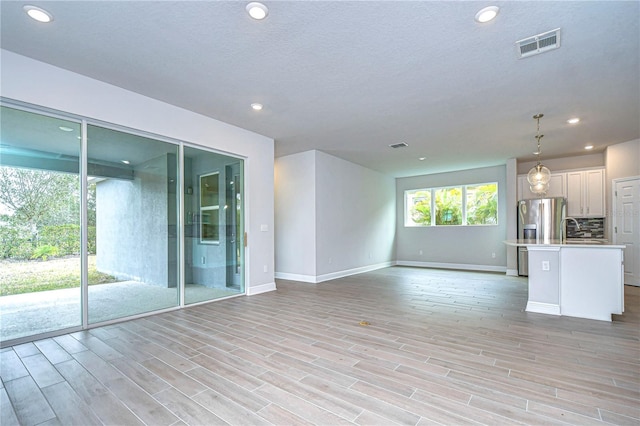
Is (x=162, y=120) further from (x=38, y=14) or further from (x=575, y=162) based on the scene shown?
(x=575, y=162)

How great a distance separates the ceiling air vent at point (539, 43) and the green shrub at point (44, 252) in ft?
16.6

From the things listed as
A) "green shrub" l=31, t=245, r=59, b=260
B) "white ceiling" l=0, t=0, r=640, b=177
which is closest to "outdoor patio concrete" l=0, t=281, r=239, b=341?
"green shrub" l=31, t=245, r=59, b=260

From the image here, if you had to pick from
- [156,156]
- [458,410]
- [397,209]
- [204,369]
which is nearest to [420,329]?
[458,410]

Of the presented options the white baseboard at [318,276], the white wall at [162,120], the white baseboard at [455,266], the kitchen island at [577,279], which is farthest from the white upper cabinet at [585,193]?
the white wall at [162,120]

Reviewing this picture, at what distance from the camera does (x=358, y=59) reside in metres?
2.96

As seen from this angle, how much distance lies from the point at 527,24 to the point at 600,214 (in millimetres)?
6144

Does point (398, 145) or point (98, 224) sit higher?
point (398, 145)

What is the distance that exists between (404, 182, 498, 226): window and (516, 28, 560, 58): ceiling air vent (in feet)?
19.4

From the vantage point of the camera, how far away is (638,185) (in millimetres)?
5668

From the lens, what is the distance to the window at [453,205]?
8.16 metres

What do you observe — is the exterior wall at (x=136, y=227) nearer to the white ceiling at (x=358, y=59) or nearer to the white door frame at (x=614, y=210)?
the white ceiling at (x=358, y=59)

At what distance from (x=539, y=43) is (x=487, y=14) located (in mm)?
757

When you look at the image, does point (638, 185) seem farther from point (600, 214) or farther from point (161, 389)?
Answer: point (161, 389)

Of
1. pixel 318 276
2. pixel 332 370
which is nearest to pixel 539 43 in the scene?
pixel 332 370
